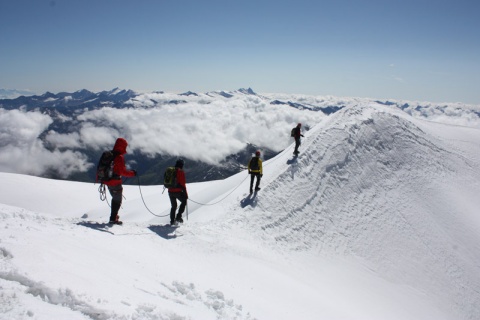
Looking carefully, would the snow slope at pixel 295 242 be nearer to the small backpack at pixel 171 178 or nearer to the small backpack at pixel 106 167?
the small backpack at pixel 106 167

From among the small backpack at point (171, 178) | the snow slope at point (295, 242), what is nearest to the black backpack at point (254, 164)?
the snow slope at point (295, 242)

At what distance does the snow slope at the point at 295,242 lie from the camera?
268 inches

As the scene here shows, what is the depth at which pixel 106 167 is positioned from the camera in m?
11.4

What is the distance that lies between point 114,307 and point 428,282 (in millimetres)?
21053

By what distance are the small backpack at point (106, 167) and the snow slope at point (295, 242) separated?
193 centimetres

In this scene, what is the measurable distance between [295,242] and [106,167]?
39.5 ft

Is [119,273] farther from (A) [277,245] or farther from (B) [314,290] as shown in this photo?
(A) [277,245]

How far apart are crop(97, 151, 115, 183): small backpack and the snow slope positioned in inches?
76.2

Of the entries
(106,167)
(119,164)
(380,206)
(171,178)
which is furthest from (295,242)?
(106,167)

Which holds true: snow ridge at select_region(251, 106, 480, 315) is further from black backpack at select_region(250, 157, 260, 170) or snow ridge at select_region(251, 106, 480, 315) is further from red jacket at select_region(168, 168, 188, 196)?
red jacket at select_region(168, 168, 188, 196)

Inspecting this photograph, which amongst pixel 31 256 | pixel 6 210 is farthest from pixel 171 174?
pixel 31 256

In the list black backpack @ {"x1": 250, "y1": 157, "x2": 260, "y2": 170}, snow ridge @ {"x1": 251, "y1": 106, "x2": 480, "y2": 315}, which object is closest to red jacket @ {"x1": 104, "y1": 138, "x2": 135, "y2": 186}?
snow ridge @ {"x1": 251, "y1": 106, "x2": 480, "y2": 315}

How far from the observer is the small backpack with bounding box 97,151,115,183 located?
11.4 metres

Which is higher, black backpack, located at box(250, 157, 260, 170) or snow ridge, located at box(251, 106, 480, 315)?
black backpack, located at box(250, 157, 260, 170)
